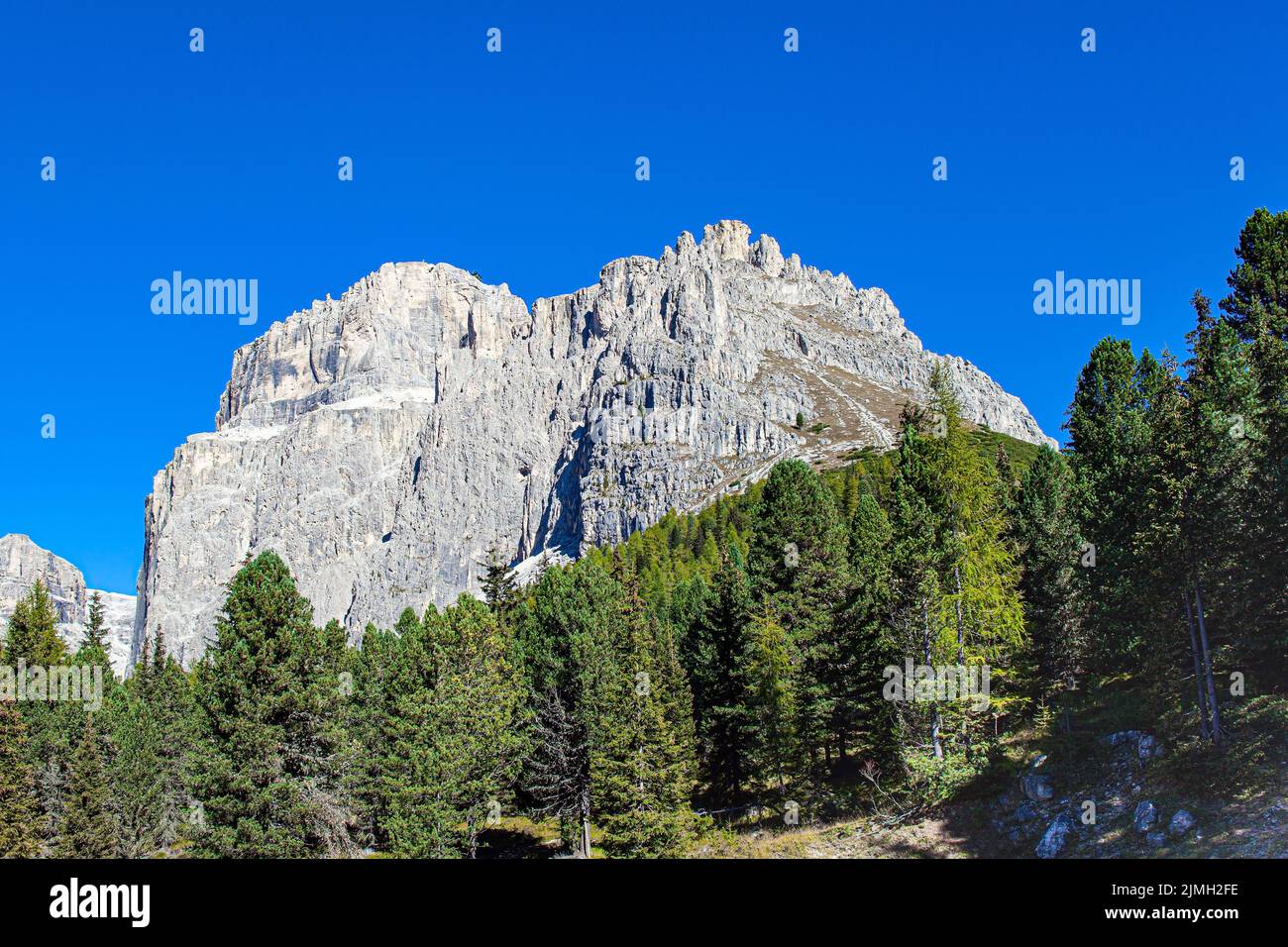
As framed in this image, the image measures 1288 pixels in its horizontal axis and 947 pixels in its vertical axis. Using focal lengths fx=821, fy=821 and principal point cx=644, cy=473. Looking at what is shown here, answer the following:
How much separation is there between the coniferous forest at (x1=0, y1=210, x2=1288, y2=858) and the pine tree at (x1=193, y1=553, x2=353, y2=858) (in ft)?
0.32

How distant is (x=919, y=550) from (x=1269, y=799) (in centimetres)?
1370

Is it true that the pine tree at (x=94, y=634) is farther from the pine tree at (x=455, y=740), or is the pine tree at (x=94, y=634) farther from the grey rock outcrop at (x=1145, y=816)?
the grey rock outcrop at (x=1145, y=816)

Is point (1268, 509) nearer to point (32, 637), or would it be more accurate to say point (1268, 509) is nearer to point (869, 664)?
point (869, 664)

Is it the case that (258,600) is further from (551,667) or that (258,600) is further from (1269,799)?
(1269,799)

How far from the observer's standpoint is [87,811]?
4525 centimetres

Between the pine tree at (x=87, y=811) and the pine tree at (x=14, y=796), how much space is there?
78.9 inches

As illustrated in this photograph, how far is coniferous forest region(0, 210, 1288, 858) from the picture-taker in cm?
2920

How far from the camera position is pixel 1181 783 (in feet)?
88.3

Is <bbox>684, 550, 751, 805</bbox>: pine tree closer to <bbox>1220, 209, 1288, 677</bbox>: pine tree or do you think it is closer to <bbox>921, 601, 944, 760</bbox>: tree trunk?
<bbox>921, 601, 944, 760</bbox>: tree trunk

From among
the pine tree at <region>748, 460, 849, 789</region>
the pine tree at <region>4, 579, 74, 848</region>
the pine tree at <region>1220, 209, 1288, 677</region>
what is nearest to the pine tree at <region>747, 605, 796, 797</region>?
the pine tree at <region>748, 460, 849, 789</region>

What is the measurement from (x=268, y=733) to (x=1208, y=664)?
3294 cm

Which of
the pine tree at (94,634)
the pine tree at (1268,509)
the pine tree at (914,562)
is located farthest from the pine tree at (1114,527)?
the pine tree at (94,634)
